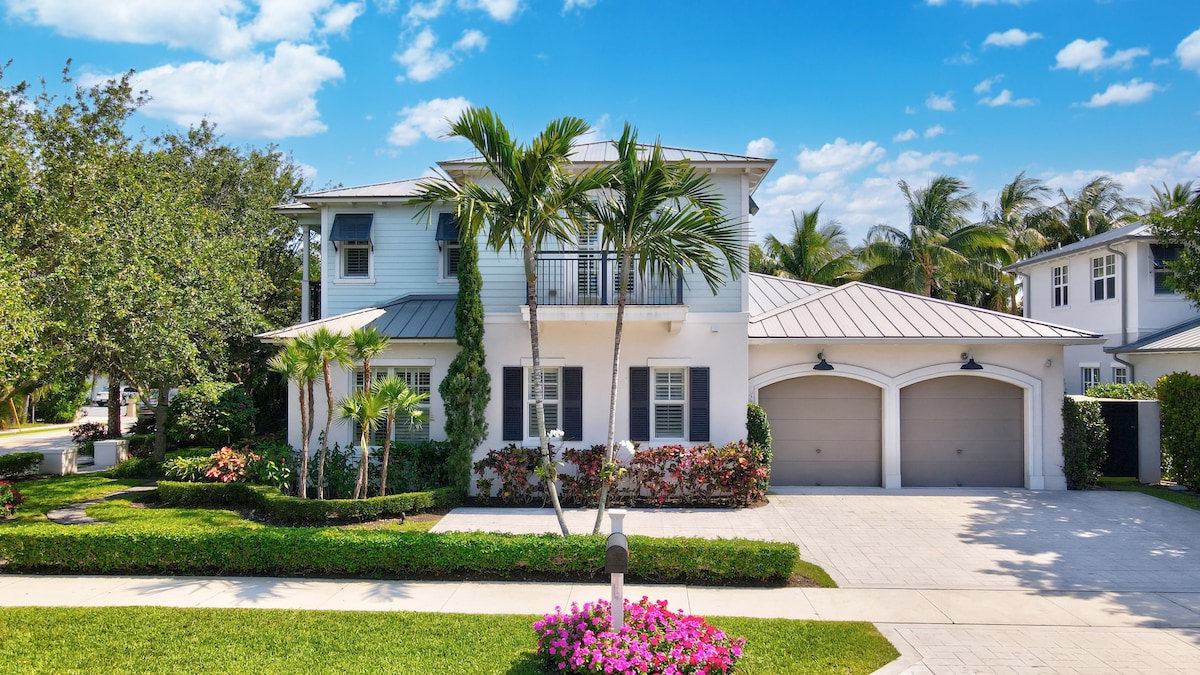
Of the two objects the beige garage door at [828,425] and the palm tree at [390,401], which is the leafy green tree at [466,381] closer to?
the palm tree at [390,401]

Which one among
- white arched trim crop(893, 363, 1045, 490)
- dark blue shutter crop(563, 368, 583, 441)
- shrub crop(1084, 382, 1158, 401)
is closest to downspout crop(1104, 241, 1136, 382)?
shrub crop(1084, 382, 1158, 401)

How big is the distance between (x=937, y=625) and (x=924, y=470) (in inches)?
312

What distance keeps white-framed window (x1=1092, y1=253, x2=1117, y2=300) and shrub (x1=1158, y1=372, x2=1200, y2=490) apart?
667 centimetres

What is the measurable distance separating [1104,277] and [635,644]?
21540 millimetres

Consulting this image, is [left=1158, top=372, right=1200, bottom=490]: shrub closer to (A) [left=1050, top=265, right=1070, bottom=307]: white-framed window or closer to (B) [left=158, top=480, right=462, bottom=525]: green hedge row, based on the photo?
(A) [left=1050, top=265, right=1070, bottom=307]: white-framed window

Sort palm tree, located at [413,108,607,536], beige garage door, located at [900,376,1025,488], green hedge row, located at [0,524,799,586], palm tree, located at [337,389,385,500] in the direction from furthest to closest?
1. beige garage door, located at [900,376,1025,488]
2. palm tree, located at [337,389,385,500]
3. palm tree, located at [413,108,607,536]
4. green hedge row, located at [0,524,799,586]

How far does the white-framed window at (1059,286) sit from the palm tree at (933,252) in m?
2.98

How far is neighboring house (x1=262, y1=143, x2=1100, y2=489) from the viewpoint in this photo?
13.1 meters

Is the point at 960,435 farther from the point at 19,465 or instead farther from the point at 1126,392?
the point at 19,465

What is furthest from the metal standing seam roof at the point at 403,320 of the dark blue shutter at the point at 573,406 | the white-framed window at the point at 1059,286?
the white-framed window at the point at 1059,286

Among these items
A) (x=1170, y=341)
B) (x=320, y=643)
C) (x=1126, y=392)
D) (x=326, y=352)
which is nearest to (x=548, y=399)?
(x=326, y=352)

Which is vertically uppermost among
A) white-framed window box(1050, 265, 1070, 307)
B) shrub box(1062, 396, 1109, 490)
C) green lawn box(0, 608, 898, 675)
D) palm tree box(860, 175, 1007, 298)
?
palm tree box(860, 175, 1007, 298)

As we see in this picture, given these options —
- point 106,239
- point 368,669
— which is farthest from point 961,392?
point 106,239

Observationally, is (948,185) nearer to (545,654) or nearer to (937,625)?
(937,625)
